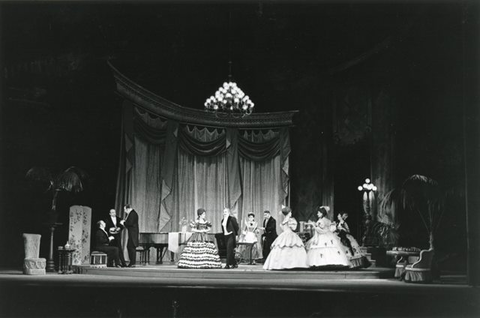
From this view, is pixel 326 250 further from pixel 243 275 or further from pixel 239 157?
pixel 239 157

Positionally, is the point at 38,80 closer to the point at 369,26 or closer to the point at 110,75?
the point at 110,75

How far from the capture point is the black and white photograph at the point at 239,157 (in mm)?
8656

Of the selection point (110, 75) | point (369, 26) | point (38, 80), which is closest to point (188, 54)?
point (110, 75)

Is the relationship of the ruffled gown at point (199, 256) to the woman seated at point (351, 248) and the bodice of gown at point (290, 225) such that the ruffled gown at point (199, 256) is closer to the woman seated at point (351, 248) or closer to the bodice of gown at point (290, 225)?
the bodice of gown at point (290, 225)

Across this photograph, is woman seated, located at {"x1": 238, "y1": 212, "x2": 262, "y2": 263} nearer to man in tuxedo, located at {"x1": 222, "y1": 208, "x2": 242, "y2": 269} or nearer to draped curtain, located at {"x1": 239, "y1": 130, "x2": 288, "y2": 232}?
draped curtain, located at {"x1": 239, "y1": 130, "x2": 288, "y2": 232}

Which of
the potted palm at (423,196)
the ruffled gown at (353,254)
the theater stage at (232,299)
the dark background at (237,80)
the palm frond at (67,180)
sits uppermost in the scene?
the dark background at (237,80)

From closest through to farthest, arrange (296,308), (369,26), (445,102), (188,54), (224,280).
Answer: (296,308), (224,280), (445,102), (369,26), (188,54)

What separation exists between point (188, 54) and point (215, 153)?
3277mm

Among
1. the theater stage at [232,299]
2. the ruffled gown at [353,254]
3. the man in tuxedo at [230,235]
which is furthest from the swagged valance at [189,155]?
the theater stage at [232,299]

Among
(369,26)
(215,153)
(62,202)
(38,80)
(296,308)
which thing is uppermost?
(369,26)

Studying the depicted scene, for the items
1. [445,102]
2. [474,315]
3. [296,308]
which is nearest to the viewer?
[474,315]

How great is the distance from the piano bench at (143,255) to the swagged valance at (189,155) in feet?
2.33

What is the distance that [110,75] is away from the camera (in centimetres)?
1366

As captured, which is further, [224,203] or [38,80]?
[224,203]
